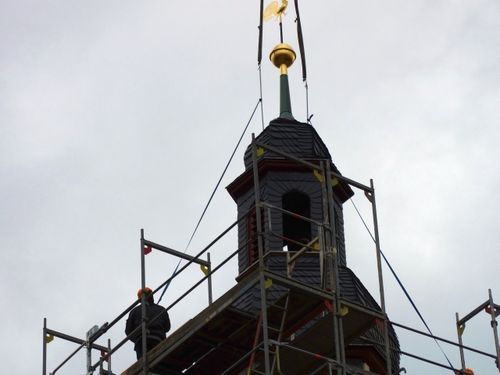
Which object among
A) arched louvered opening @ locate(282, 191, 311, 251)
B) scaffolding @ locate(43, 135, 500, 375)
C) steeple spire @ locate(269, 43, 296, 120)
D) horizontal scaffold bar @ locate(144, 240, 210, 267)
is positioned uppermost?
steeple spire @ locate(269, 43, 296, 120)

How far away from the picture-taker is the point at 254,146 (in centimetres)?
3086

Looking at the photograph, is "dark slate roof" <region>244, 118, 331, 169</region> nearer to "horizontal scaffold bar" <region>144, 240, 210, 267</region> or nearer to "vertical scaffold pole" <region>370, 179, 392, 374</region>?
"horizontal scaffold bar" <region>144, 240, 210, 267</region>

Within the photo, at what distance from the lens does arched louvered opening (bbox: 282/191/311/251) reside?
40781mm

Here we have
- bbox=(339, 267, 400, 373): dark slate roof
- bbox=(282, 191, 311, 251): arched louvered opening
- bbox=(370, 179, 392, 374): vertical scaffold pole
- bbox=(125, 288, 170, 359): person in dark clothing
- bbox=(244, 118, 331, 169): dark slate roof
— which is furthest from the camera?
bbox=(244, 118, 331, 169): dark slate roof

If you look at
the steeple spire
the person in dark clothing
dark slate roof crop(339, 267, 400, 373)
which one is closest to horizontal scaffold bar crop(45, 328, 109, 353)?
the person in dark clothing

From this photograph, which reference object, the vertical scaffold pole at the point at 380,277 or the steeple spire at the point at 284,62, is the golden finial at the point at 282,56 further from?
the vertical scaffold pole at the point at 380,277

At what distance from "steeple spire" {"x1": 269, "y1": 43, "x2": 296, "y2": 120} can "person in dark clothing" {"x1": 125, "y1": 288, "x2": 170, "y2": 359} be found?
1247 centimetres

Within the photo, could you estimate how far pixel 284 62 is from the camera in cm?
4531

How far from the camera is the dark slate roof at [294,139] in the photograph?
4150 centimetres

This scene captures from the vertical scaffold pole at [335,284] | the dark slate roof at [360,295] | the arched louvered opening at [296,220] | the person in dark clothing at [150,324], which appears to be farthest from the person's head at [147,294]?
the arched louvered opening at [296,220]

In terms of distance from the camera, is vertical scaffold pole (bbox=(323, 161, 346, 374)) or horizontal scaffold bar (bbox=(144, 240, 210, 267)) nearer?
vertical scaffold pole (bbox=(323, 161, 346, 374))

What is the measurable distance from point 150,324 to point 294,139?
33.1 feet

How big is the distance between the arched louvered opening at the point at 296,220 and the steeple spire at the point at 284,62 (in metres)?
4.09

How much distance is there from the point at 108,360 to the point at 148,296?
1.39 metres
